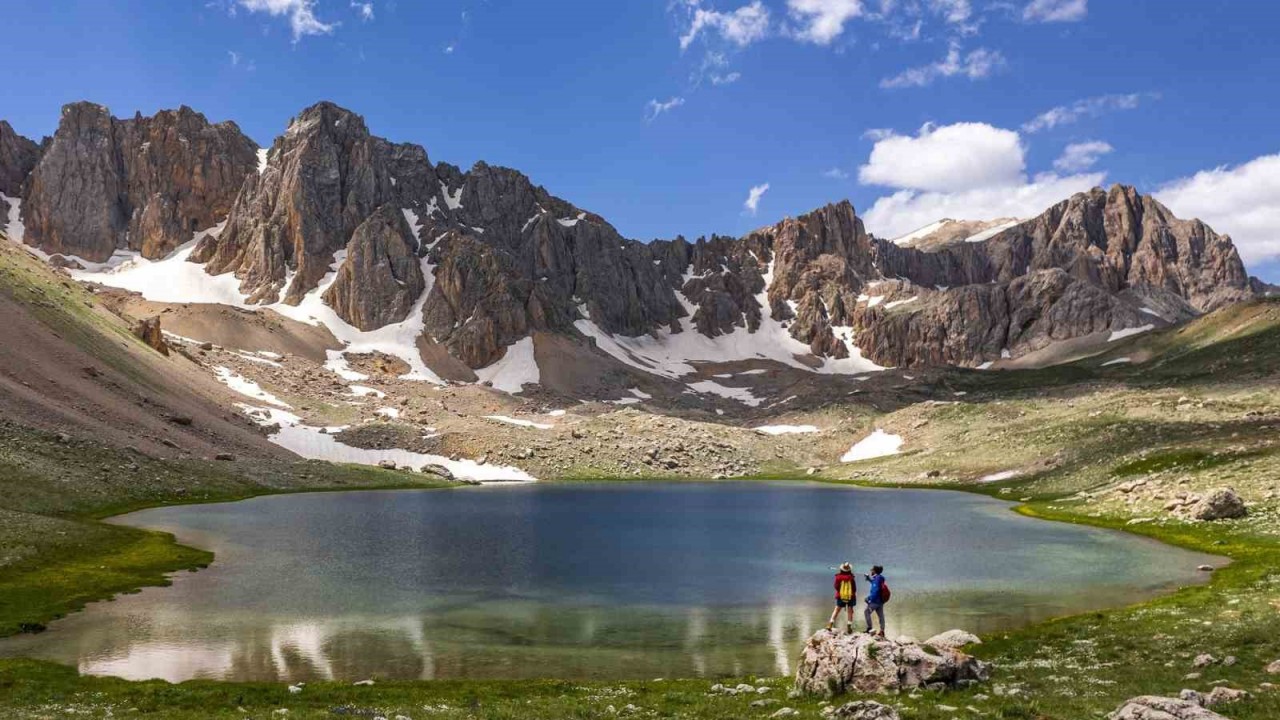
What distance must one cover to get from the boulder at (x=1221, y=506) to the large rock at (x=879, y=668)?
183 feet

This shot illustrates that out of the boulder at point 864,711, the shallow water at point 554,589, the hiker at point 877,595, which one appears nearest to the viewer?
the boulder at point 864,711

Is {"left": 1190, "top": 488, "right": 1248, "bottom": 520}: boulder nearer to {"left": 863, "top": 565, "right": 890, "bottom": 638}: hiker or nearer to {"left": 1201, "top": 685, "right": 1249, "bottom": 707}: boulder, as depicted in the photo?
{"left": 863, "top": 565, "right": 890, "bottom": 638}: hiker

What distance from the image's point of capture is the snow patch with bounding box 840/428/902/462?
567 ft

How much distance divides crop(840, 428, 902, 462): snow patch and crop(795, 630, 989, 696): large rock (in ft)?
490

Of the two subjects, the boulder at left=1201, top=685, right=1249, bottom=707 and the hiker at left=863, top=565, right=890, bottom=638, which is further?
the hiker at left=863, top=565, right=890, bottom=638

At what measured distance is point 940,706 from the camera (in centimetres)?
2161

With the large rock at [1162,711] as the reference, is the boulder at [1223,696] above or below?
below

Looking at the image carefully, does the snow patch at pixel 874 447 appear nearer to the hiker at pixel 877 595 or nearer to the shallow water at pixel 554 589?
the shallow water at pixel 554 589

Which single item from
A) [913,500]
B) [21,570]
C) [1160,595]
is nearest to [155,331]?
[21,570]

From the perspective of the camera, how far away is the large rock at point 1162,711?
16.9 m

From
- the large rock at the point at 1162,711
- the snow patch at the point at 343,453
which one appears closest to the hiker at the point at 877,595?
the large rock at the point at 1162,711

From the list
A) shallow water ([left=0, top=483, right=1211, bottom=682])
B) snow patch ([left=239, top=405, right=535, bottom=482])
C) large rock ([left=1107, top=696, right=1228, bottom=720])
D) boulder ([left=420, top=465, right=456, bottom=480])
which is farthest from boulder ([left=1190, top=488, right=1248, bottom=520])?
boulder ([left=420, top=465, right=456, bottom=480])

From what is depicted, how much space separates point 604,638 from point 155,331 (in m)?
150

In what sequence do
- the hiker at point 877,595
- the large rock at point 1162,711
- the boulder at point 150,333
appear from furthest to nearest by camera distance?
the boulder at point 150,333 → the hiker at point 877,595 → the large rock at point 1162,711
